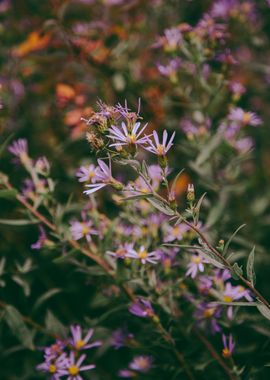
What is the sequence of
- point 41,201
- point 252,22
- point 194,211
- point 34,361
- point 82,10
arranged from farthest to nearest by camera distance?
point 82,10
point 252,22
point 34,361
point 41,201
point 194,211

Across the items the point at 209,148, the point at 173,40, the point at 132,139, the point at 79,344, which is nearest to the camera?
the point at 132,139

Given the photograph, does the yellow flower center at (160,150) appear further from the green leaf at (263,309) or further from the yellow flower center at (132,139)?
the green leaf at (263,309)

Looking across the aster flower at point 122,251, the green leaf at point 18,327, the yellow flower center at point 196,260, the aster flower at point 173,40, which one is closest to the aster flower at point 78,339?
the green leaf at point 18,327

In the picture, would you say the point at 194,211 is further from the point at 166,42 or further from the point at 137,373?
the point at 166,42

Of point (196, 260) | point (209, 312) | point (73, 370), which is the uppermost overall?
point (196, 260)

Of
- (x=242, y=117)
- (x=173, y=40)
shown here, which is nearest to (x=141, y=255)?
(x=242, y=117)

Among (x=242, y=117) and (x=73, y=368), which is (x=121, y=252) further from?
(x=242, y=117)

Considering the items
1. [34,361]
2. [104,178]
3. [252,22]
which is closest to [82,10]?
[252,22]
